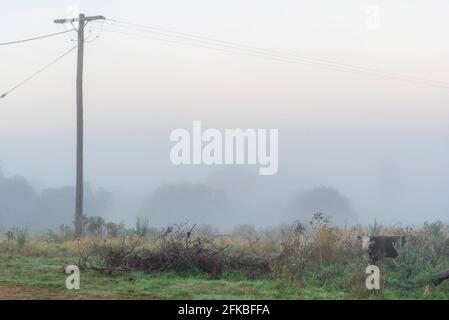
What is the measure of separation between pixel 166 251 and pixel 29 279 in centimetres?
304

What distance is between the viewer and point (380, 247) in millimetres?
15445

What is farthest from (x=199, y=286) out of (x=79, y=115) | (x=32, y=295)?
(x=79, y=115)

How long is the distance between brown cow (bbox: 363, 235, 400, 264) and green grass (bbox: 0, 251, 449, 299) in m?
1.26

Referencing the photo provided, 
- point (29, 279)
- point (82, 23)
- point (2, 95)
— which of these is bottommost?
point (29, 279)

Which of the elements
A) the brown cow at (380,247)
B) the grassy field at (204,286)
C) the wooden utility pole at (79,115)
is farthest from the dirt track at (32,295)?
the wooden utility pole at (79,115)

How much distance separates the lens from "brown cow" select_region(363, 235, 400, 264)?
15.3 m

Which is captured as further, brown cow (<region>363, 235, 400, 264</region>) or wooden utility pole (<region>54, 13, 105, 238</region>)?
wooden utility pole (<region>54, 13, 105, 238</region>)

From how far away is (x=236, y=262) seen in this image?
590 inches

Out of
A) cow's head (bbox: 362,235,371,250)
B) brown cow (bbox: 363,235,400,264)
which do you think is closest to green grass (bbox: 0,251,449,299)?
brown cow (bbox: 363,235,400,264)

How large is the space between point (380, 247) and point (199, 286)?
15.4 ft

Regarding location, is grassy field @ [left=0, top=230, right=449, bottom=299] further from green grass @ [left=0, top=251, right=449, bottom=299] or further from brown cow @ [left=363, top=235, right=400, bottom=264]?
brown cow @ [left=363, top=235, right=400, bottom=264]

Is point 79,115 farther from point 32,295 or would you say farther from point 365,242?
point 32,295
